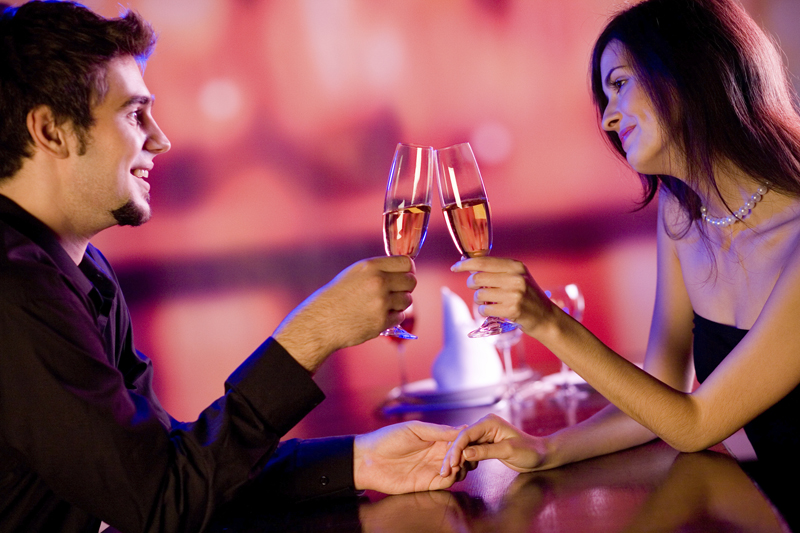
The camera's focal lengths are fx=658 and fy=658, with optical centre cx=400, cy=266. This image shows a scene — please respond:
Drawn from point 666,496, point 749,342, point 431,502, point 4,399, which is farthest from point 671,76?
point 4,399

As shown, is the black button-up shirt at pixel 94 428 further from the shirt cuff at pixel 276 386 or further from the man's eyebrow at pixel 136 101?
the man's eyebrow at pixel 136 101

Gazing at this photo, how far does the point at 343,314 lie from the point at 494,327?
26cm

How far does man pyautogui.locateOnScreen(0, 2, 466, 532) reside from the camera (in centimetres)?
93

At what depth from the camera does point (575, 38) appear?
2.80 metres

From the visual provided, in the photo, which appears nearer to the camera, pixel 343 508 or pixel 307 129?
pixel 343 508

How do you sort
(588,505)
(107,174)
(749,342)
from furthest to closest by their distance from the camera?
(107,174) → (749,342) → (588,505)

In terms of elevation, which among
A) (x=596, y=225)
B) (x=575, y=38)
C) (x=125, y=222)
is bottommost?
(x=596, y=225)

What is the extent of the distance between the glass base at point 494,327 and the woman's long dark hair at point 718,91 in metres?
0.66

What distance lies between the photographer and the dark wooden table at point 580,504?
2.69 ft

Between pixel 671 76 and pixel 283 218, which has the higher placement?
pixel 671 76

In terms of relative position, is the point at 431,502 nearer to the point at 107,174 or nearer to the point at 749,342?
the point at 749,342

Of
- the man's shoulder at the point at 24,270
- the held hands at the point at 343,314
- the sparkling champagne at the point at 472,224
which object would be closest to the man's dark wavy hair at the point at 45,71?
the man's shoulder at the point at 24,270

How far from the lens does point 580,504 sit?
91cm

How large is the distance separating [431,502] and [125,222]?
85cm
